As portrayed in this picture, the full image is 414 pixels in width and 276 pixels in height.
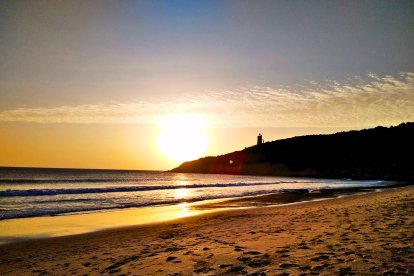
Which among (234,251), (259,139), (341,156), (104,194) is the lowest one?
(104,194)

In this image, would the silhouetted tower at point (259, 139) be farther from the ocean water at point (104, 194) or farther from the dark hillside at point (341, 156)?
the ocean water at point (104, 194)

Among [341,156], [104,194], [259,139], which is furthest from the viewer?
[259,139]

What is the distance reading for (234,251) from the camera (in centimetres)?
823

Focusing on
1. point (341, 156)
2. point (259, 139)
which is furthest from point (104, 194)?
point (259, 139)

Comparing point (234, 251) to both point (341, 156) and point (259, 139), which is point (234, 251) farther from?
point (259, 139)

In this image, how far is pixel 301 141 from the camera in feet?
Answer: 551

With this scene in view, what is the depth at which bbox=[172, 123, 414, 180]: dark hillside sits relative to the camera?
116 metres

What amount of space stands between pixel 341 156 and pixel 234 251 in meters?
145

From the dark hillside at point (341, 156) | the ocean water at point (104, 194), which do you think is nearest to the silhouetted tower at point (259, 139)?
the dark hillside at point (341, 156)

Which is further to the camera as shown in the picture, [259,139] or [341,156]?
[259,139]

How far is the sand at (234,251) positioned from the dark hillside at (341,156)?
103595 millimetres

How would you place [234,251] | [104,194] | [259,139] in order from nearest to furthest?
1. [234,251]
2. [104,194]
3. [259,139]

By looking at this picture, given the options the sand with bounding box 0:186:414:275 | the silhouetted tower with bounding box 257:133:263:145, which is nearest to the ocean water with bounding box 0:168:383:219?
the sand with bounding box 0:186:414:275

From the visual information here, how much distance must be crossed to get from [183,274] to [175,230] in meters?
6.66
